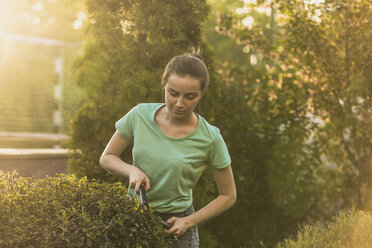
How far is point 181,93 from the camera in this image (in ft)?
8.92

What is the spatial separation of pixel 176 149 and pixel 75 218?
0.70 m

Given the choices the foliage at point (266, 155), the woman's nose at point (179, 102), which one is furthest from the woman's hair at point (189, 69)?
the foliage at point (266, 155)

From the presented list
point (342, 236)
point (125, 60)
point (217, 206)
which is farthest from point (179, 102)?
point (125, 60)

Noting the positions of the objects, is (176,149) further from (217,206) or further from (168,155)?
(217,206)

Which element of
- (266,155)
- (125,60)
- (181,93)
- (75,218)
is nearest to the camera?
(75,218)

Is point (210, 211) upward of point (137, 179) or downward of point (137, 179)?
downward

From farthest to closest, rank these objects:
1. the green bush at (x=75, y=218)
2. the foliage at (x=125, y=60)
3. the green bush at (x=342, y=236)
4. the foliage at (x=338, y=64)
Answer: the foliage at (x=338, y=64)
the foliage at (x=125, y=60)
the green bush at (x=342, y=236)
the green bush at (x=75, y=218)

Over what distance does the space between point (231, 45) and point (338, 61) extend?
21941mm

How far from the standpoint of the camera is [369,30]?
21.0 feet

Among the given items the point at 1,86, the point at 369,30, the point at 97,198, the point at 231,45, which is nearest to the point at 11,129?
the point at 1,86

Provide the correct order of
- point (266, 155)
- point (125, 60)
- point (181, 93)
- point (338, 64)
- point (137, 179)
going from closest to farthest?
point (137, 179)
point (181, 93)
point (125, 60)
point (338, 64)
point (266, 155)

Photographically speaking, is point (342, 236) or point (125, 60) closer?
point (342, 236)

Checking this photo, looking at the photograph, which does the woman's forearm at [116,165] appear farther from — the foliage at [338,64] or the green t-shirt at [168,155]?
the foliage at [338,64]

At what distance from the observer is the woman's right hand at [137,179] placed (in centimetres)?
258
